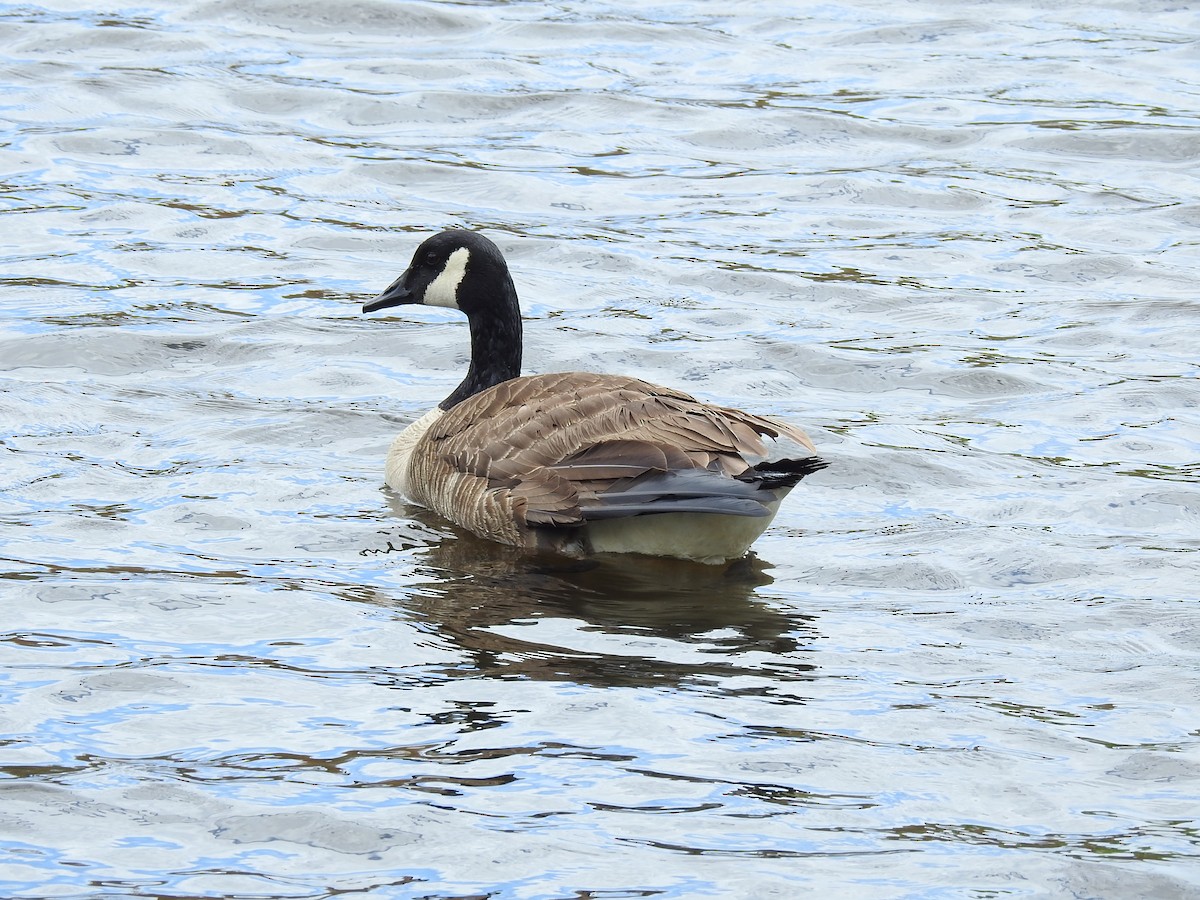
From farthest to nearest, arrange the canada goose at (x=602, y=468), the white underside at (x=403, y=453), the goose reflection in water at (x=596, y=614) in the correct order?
the white underside at (x=403, y=453), the canada goose at (x=602, y=468), the goose reflection in water at (x=596, y=614)

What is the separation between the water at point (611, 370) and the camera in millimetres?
5566

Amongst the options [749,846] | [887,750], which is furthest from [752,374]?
[749,846]

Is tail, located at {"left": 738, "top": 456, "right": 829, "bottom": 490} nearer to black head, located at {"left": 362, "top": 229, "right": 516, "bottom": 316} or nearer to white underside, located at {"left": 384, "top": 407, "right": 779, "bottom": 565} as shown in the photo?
white underside, located at {"left": 384, "top": 407, "right": 779, "bottom": 565}

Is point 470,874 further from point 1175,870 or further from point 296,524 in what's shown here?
point 296,524

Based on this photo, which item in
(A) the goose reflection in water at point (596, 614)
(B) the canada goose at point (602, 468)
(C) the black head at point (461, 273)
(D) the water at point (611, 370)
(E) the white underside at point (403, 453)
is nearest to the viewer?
(D) the water at point (611, 370)

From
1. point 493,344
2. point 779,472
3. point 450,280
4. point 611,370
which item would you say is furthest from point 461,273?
point 779,472

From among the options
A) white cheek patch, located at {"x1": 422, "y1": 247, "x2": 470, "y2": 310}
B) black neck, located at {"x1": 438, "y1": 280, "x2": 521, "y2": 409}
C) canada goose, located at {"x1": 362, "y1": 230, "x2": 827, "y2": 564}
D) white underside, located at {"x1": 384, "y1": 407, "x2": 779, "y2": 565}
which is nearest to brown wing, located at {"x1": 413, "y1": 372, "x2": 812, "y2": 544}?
canada goose, located at {"x1": 362, "y1": 230, "x2": 827, "y2": 564}

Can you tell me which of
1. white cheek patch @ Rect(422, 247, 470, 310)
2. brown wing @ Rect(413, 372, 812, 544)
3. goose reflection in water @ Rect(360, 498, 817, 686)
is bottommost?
goose reflection in water @ Rect(360, 498, 817, 686)

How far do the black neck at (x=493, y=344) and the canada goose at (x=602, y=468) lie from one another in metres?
0.46

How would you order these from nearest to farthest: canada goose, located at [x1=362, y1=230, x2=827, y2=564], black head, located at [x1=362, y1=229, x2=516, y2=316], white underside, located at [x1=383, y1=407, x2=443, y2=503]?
canada goose, located at [x1=362, y1=230, x2=827, y2=564], white underside, located at [x1=383, y1=407, x2=443, y2=503], black head, located at [x1=362, y1=229, x2=516, y2=316]

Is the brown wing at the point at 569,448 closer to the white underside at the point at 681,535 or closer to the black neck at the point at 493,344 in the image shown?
the white underside at the point at 681,535

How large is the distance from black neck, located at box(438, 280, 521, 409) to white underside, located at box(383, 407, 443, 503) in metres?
0.21

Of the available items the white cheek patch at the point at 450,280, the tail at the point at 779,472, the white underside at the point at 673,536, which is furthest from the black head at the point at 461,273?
the tail at the point at 779,472

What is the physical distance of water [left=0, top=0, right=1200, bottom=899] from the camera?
5.57 meters
